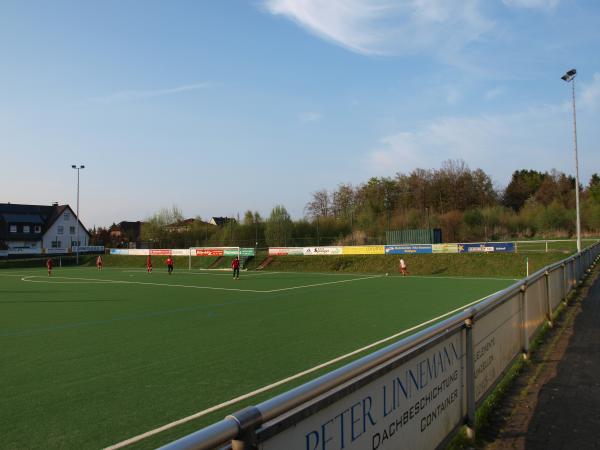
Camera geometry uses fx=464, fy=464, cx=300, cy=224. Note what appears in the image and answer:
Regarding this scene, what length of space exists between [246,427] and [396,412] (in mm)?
1611

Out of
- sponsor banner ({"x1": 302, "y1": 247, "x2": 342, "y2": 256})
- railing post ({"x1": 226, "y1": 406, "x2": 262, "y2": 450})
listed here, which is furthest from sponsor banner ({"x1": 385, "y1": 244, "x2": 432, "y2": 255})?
railing post ({"x1": 226, "y1": 406, "x2": 262, "y2": 450})

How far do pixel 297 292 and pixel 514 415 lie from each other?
56.4 ft

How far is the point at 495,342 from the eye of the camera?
5660 millimetres

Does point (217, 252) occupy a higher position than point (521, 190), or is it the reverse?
point (521, 190)

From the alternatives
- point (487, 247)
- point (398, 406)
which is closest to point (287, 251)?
point (487, 247)

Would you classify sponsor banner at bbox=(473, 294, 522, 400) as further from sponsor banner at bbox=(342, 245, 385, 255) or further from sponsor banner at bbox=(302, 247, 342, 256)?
sponsor banner at bbox=(302, 247, 342, 256)

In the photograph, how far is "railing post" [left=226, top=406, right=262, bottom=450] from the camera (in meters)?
1.97

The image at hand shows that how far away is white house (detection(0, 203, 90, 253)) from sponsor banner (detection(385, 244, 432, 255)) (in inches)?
2137

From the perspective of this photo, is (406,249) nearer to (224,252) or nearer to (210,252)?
(224,252)

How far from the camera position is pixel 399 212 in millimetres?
57125

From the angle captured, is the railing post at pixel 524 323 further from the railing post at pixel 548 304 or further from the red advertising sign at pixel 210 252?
the red advertising sign at pixel 210 252

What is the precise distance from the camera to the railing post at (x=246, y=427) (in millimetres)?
1968

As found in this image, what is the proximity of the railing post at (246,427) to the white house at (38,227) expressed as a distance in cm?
8001

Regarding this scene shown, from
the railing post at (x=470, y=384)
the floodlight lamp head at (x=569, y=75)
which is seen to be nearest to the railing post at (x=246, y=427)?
the railing post at (x=470, y=384)
